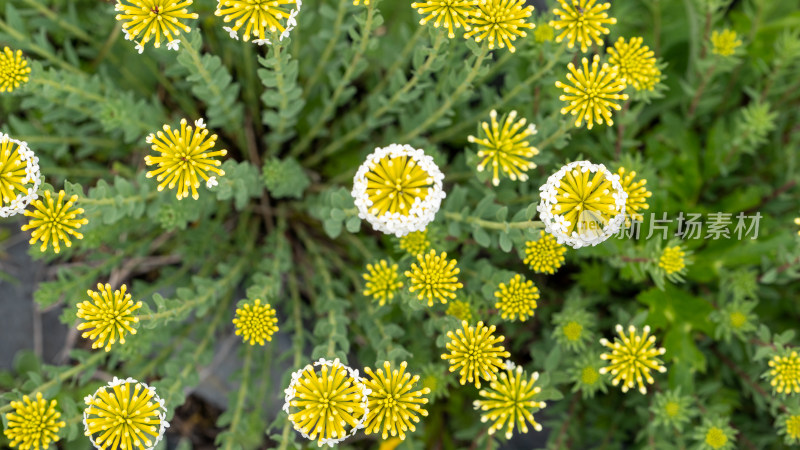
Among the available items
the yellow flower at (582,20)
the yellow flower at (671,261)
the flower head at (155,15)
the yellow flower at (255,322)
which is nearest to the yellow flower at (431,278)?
the yellow flower at (255,322)

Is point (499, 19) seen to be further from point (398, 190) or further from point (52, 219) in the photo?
point (52, 219)

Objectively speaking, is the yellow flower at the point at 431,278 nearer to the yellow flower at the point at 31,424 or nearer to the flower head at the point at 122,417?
the flower head at the point at 122,417

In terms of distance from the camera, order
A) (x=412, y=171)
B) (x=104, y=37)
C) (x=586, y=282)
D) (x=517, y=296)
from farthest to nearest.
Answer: (x=104, y=37) → (x=586, y=282) → (x=517, y=296) → (x=412, y=171)

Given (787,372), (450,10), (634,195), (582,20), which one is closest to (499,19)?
(450,10)

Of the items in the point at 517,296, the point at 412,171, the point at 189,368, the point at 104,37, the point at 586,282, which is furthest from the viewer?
the point at 104,37

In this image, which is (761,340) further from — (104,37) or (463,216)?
(104,37)

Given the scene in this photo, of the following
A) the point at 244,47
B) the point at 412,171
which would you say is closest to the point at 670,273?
the point at 412,171
